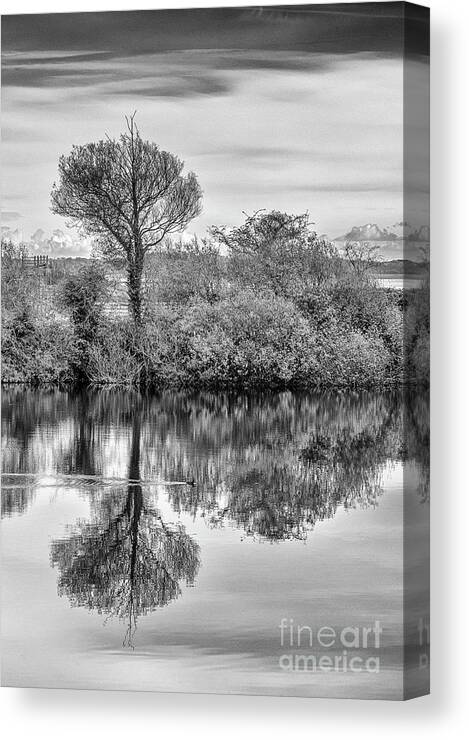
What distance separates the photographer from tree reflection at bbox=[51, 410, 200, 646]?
8039mm

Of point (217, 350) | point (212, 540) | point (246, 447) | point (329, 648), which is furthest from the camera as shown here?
point (217, 350)

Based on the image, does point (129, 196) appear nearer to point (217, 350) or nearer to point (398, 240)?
point (217, 350)

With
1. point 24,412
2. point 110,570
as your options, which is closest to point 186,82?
point 24,412

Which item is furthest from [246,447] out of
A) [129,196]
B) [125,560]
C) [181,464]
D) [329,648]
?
[129,196]

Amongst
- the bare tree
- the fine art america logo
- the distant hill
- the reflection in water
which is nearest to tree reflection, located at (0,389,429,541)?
the reflection in water

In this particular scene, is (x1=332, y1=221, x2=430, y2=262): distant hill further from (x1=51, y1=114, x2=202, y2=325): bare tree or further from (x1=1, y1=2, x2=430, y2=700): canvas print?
(x1=51, y1=114, x2=202, y2=325): bare tree

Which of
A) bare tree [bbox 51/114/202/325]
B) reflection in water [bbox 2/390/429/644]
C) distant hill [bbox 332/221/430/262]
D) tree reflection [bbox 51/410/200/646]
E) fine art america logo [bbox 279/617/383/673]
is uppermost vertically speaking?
bare tree [bbox 51/114/202/325]

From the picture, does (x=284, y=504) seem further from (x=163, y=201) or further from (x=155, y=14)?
(x=155, y=14)

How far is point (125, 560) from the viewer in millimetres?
8125

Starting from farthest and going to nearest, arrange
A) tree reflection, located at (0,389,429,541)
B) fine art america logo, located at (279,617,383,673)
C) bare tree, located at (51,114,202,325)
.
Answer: bare tree, located at (51,114,202,325)
tree reflection, located at (0,389,429,541)
fine art america logo, located at (279,617,383,673)

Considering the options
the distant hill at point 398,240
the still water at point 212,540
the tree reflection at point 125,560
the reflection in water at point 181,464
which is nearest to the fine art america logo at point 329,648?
the still water at point 212,540

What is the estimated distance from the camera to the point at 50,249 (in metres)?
8.38

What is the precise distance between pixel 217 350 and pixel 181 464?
27.6 inches

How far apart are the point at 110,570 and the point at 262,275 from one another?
1.91 m
